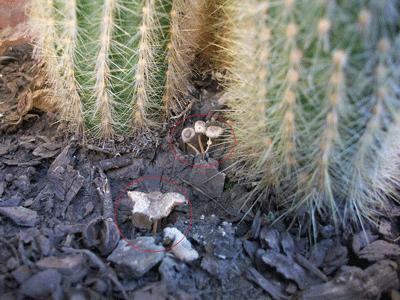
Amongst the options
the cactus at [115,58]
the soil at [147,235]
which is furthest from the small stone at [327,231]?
the cactus at [115,58]

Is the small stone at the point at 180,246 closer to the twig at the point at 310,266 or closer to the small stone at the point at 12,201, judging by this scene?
the twig at the point at 310,266

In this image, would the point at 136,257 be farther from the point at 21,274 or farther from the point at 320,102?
the point at 320,102

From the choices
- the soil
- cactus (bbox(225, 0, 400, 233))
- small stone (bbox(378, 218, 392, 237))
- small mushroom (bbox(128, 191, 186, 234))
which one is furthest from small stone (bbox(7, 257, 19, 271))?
small stone (bbox(378, 218, 392, 237))

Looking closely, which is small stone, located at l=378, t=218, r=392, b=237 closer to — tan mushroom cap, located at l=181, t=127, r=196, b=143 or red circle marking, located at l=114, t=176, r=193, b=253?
red circle marking, located at l=114, t=176, r=193, b=253

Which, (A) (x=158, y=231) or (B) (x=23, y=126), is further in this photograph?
(B) (x=23, y=126)

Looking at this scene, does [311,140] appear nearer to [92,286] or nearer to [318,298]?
[318,298]

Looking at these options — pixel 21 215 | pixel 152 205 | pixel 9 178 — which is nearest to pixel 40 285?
pixel 21 215

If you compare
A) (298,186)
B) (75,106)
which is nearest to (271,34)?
(298,186)
